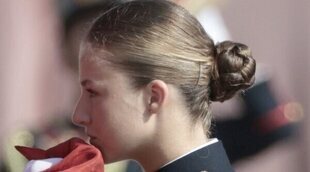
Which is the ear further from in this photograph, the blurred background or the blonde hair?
the blurred background

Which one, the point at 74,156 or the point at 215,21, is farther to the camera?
the point at 215,21

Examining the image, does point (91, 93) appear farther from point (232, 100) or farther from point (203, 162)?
point (232, 100)

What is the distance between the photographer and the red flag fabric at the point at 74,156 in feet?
2.93

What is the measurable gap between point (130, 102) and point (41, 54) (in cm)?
99

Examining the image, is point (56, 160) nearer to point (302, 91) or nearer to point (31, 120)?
point (31, 120)

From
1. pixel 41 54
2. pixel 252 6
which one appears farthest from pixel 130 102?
pixel 252 6

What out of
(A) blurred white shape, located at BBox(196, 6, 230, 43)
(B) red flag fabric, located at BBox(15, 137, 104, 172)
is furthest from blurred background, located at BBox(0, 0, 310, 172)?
(B) red flag fabric, located at BBox(15, 137, 104, 172)

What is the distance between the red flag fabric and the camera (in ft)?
2.93

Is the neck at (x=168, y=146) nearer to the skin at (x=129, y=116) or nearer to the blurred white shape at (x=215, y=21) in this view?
the skin at (x=129, y=116)

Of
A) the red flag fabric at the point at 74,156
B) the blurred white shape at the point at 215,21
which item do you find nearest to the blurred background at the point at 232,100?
the blurred white shape at the point at 215,21

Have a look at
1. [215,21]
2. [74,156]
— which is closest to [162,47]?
[74,156]

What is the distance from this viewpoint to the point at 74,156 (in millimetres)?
914

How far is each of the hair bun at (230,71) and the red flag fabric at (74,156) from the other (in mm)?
184

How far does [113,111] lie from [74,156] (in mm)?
71
